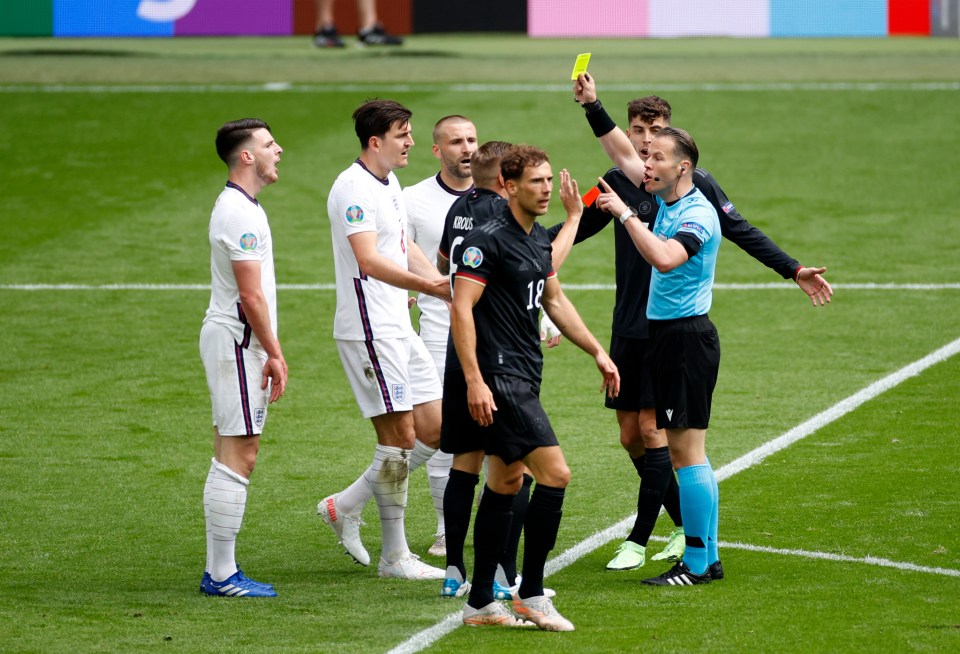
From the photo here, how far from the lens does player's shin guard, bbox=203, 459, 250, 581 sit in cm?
672

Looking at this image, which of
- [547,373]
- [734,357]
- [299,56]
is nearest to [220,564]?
[547,373]

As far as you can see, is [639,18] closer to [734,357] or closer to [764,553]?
[734,357]

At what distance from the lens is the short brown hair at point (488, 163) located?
6613mm

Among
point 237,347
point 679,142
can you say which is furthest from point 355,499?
point 679,142

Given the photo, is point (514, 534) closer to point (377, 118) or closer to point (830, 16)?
point (377, 118)

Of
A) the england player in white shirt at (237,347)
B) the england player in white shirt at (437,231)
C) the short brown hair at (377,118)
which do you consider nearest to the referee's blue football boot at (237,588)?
the england player in white shirt at (237,347)

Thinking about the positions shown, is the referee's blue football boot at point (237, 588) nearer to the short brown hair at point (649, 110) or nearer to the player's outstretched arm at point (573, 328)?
the player's outstretched arm at point (573, 328)

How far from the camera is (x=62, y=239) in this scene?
53.8 ft

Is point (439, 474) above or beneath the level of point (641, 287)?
beneath

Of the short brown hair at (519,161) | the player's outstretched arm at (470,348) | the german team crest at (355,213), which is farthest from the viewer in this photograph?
the german team crest at (355,213)

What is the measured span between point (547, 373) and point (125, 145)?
10272mm

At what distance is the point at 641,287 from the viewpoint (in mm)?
7418

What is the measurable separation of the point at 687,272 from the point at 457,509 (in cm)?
156

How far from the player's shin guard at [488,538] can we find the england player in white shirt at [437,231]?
4.64 ft
